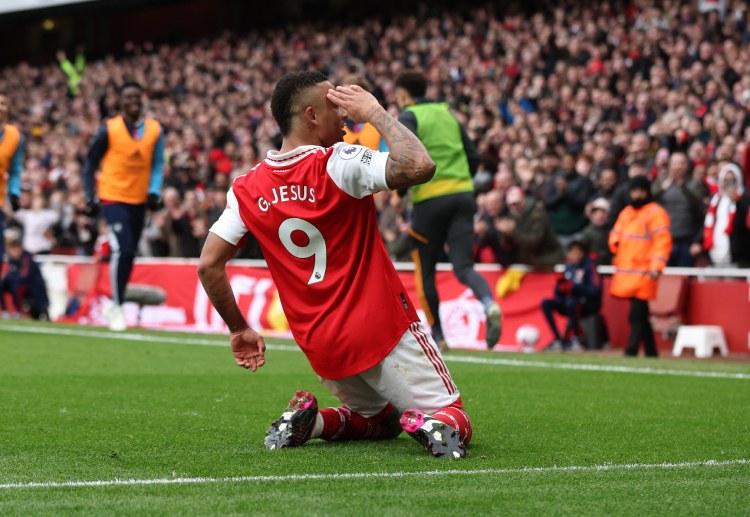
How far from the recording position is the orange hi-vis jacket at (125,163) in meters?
13.1

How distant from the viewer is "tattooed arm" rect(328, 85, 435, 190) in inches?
202

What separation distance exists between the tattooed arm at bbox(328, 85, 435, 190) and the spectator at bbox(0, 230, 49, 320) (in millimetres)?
14213

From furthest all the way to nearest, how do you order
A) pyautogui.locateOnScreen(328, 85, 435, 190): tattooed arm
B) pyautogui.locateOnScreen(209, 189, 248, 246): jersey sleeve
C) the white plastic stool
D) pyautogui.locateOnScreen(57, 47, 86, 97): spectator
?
pyautogui.locateOnScreen(57, 47, 86, 97): spectator, the white plastic stool, pyautogui.locateOnScreen(209, 189, 248, 246): jersey sleeve, pyautogui.locateOnScreen(328, 85, 435, 190): tattooed arm

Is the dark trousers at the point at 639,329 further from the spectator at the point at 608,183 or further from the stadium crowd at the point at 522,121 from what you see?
the spectator at the point at 608,183

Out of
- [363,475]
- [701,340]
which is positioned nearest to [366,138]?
[701,340]

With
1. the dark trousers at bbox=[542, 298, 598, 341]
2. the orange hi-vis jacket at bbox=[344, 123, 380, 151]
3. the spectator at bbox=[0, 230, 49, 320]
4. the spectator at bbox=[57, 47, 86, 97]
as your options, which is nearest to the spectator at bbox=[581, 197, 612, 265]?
the dark trousers at bbox=[542, 298, 598, 341]

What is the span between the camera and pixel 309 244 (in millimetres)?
5594

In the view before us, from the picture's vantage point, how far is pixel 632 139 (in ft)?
55.0

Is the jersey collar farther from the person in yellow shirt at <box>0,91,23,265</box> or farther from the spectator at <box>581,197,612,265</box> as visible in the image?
the spectator at <box>581,197,612,265</box>

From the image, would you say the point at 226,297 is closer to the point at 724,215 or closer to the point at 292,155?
the point at 292,155

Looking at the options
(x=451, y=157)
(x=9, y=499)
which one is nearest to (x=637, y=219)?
(x=451, y=157)

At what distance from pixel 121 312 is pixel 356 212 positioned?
890 cm

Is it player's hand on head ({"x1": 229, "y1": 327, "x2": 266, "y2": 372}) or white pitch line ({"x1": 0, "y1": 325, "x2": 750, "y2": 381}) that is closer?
player's hand on head ({"x1": 229, "y1": 327, "x2": 266, "y2": 372})

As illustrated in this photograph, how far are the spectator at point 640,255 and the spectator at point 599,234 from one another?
4.38 ft
